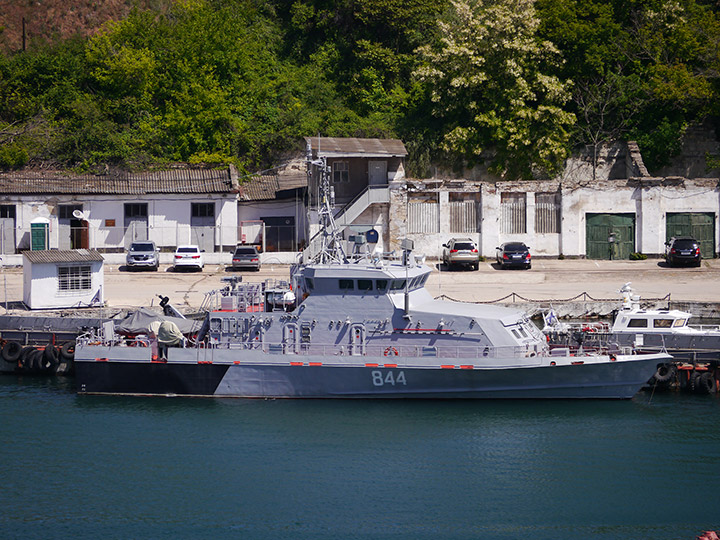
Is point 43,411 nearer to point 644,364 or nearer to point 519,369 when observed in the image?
point 519,369

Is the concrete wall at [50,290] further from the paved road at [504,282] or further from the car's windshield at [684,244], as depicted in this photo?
the car's windshield at [684,244]

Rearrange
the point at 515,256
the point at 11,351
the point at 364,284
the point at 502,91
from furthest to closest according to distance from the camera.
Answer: the point at 502,91
the point at 515,256
the point at 11,351
the point at 364,284

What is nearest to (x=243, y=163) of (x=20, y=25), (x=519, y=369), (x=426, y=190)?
(x=426, y=190)

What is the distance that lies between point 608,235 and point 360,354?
27530 mm

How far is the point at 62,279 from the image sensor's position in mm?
38156

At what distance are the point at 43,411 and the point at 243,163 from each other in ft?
104

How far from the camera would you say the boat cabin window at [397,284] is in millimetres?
27917

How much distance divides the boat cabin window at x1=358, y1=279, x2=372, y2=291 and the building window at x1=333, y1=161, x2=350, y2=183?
24880 mm

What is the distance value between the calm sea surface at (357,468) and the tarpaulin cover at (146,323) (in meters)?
2.87

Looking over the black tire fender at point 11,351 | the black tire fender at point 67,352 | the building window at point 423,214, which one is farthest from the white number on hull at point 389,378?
the building window at point 423,214

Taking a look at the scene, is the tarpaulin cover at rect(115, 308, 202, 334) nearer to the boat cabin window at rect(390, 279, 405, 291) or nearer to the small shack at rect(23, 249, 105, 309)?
the small shack at rect(23, 249, 105, 309)

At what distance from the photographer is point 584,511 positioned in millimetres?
20984

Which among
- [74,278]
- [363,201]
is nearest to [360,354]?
[74,278]

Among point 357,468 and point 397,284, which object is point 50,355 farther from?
point 357,468
